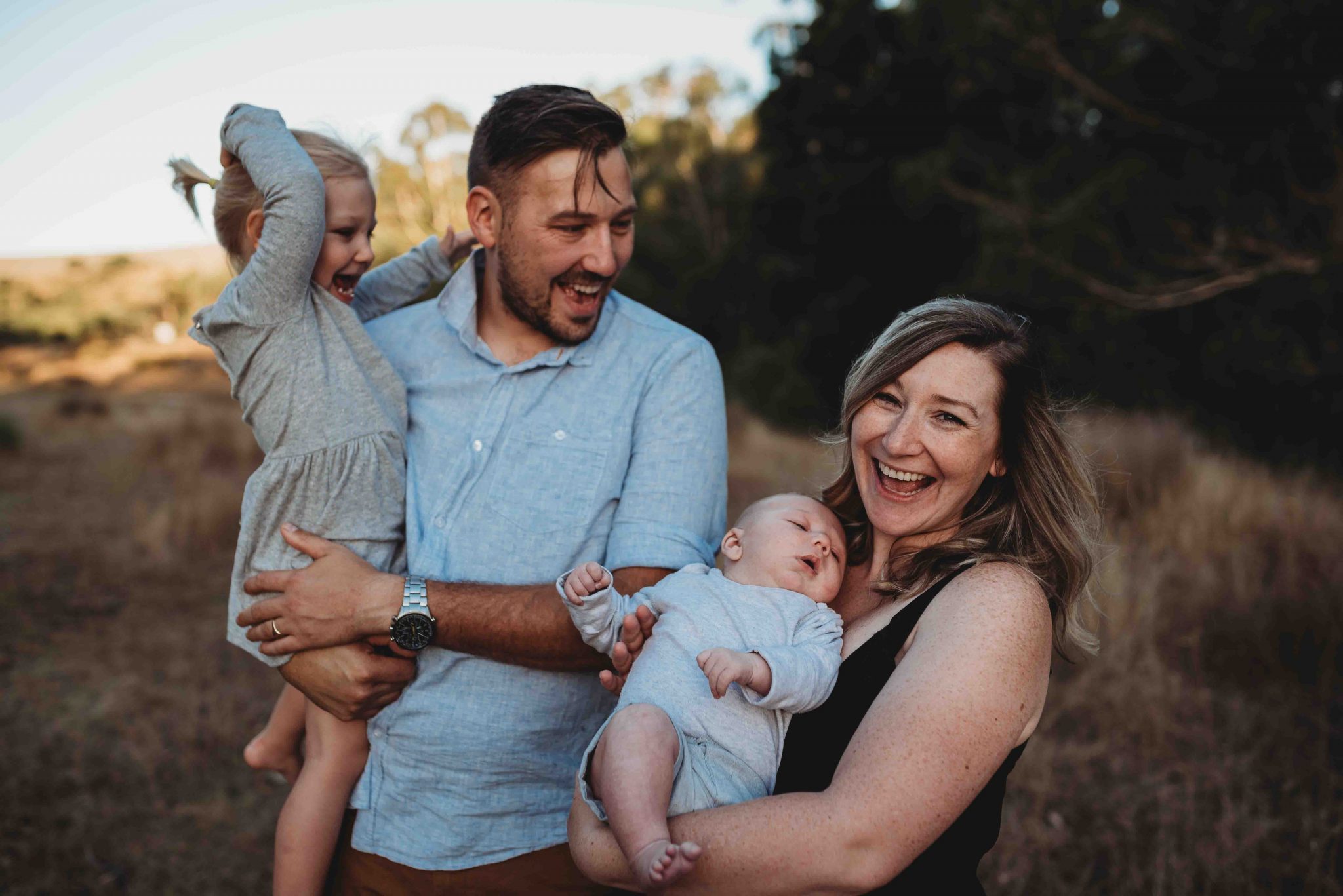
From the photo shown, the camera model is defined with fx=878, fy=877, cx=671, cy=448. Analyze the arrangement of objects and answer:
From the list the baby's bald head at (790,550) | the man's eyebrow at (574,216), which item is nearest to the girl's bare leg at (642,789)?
the baby's bald head at (790,550)

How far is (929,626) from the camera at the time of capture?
5.78 ft

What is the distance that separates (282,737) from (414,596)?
94 cm

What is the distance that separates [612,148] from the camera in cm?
246

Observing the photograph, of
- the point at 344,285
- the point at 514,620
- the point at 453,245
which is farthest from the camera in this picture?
the point at 453,245

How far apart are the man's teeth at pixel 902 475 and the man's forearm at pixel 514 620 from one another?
0.60 m

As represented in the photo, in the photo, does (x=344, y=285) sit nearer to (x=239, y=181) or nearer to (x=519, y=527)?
(x=239, y=181)

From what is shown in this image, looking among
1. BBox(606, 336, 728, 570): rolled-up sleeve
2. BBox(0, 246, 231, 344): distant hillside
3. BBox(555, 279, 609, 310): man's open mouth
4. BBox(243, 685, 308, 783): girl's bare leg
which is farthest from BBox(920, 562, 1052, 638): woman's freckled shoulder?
BBox(0, 246, 231, 344): distant hillside

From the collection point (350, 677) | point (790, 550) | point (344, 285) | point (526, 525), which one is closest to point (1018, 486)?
point (790, 550)

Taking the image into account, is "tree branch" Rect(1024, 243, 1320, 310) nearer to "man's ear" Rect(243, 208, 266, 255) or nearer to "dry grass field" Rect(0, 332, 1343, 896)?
"dry grass field" Rect(0, 332, 1343, 896)

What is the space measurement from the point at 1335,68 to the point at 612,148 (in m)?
7.38

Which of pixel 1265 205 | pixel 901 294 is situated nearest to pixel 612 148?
pixel 1265 205

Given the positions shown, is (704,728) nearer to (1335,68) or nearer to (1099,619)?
(1099,619)

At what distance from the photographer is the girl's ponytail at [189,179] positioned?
2672 millimetres

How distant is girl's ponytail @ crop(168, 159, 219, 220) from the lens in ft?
8.77
